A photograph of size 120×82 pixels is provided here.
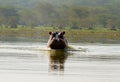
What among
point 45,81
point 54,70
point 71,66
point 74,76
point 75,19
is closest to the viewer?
point 45,81

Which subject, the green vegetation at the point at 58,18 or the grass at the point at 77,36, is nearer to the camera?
the grass at the point at 77,36

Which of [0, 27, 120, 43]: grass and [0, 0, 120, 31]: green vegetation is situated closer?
[0, 27, 120, 43]: grass

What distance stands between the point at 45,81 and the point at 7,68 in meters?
4.25

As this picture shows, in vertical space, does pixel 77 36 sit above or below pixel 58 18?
above

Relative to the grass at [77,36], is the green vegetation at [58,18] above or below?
below

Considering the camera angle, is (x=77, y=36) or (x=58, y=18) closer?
(x=77, y=36)

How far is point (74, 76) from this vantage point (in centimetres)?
2078

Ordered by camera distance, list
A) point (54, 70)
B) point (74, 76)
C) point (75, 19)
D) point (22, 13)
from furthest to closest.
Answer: point (22, 13) → point (75, 19) → point (54, 70) → point (74, 76)

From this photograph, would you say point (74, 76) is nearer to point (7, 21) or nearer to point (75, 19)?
point (7, 21)

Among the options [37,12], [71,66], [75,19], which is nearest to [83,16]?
[75,19]

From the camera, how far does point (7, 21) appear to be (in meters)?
151

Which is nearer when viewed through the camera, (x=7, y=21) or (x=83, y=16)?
(x=7, y=21)

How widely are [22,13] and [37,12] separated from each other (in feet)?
16.6

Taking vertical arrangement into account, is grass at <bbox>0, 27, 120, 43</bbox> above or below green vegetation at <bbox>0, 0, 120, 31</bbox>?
above
